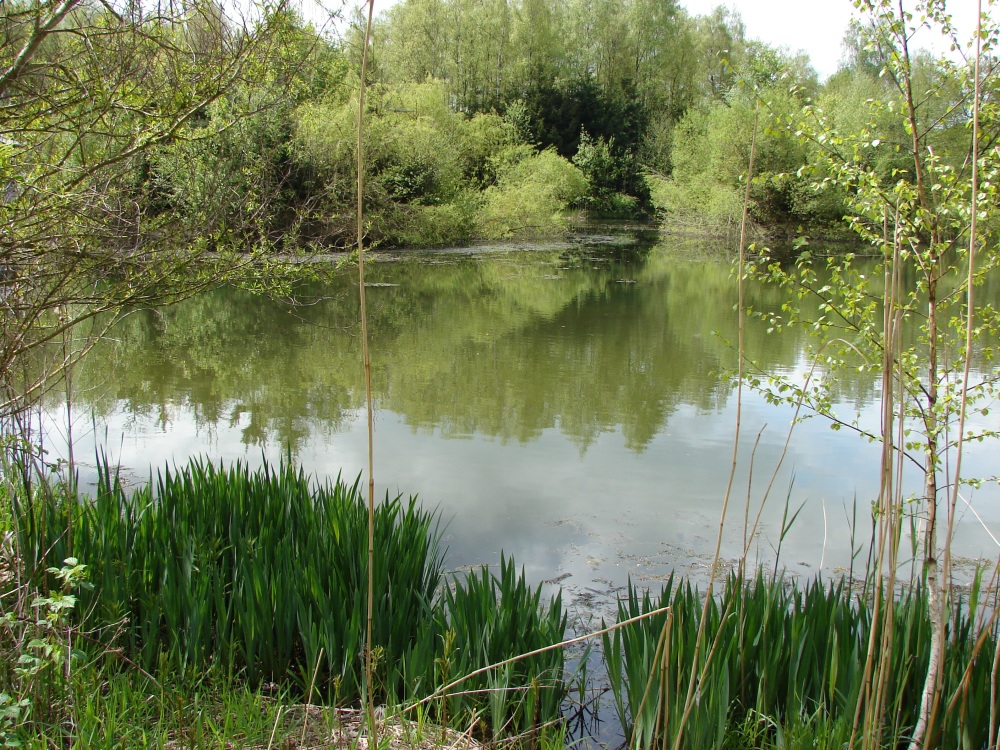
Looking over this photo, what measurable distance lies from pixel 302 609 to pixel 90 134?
231 cm

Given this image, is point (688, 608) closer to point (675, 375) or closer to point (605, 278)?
point (675, 375)

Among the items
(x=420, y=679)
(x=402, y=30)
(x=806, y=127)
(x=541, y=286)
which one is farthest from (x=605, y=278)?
(x=402, y=30)

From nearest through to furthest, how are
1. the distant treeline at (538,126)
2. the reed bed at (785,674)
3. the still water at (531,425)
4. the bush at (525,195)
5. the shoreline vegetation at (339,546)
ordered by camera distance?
the shoreline vegetation at (339,546)
the reed bed at (785,674)
the distant treeline at (538,126)
the still water at (531,425)
the bush at (525,195)

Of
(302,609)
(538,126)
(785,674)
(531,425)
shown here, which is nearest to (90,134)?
(302,609)

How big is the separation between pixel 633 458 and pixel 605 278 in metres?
12.9

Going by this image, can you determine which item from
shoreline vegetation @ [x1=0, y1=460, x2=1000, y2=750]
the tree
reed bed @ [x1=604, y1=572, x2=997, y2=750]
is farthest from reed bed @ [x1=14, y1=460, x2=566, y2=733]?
the tree

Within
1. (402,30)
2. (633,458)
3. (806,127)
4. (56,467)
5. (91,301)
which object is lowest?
(633,458)

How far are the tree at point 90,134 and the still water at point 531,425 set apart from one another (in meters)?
1.60

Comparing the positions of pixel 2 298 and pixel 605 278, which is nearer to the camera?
pixel 2 298

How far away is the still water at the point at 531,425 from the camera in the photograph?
501 cm

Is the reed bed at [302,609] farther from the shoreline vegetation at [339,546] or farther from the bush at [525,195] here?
the bush at [525,195]

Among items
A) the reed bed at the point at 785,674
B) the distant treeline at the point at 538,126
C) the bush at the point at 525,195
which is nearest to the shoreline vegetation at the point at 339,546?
the reed bed at the point at 785,674

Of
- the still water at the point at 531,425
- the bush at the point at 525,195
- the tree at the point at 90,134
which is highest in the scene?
the bush at the point at 525,195

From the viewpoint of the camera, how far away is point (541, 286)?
57.2 ft
